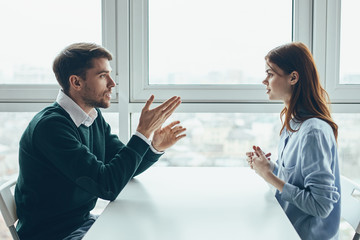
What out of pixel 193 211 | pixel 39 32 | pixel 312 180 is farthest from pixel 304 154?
pixel 39 32

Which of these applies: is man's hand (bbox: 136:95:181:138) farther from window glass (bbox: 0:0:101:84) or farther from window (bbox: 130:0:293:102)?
window glass (bbox: 0:0:101:84)

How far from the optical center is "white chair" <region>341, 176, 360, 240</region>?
1.20 m

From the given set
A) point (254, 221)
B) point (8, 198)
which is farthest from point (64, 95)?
point (254, 221)

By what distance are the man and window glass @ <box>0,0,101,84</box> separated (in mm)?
608

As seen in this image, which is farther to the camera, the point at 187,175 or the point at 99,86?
the point at 187,175

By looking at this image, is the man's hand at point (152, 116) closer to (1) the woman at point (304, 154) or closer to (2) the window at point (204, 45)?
(1) the woman at point (304, 154)

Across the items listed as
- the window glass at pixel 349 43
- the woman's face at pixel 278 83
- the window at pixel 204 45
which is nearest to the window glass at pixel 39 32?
the window at pixel 204 45

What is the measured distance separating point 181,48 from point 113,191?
102 centimetres

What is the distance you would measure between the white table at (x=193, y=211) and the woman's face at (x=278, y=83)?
0.36m

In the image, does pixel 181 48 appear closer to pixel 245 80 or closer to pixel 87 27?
pixel 245 80

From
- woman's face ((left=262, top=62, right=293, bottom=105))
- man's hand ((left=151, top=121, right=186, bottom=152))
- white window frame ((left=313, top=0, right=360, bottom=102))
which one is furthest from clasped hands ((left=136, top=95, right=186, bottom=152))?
white window frame ((left=313, top=0, right=360, bottom=102))

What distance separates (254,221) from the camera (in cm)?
100

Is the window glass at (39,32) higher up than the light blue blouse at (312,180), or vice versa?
the window glass at (39,32)

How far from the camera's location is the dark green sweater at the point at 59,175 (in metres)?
1.17
